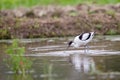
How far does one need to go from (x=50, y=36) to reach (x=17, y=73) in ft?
33.5

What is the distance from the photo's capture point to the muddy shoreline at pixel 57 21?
79.1ft

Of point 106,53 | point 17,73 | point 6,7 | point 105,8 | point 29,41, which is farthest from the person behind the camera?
point 6,7

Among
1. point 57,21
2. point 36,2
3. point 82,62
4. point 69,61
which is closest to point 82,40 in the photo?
point 69,61

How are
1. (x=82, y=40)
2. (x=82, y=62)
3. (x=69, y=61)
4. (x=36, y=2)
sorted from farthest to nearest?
(x=36, y=2) → (x=82, y=40) → (x=69, y=61) → (x=82, y=62)

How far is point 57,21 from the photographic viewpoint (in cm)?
2497

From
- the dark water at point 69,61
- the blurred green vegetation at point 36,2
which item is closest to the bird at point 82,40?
the dark water at point 69,61

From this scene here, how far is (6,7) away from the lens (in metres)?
29.7

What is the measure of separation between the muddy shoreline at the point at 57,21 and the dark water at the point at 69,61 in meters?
1.63

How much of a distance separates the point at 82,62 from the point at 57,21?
369 inches

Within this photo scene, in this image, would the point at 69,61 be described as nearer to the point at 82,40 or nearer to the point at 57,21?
the point at 82,40

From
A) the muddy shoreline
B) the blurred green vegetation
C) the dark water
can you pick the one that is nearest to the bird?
the dark water

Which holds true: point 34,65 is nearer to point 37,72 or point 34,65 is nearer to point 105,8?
point 37,72

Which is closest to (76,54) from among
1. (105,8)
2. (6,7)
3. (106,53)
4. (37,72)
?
(106,53)

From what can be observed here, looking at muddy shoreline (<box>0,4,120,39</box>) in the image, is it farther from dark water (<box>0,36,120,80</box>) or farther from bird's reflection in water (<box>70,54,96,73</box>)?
bird's reflection in water (<box>70,54,96,73</box>)
